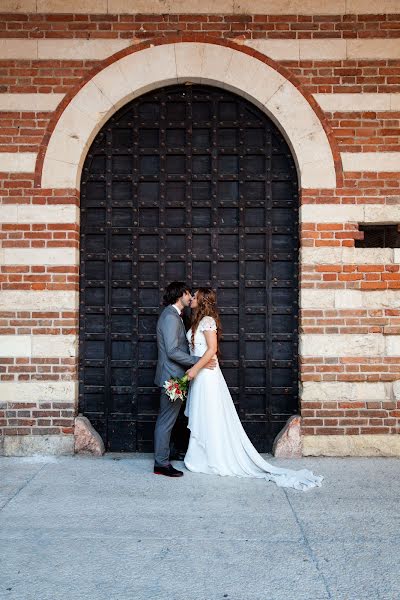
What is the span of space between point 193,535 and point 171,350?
6.01 feet

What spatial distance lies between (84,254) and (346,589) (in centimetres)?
410

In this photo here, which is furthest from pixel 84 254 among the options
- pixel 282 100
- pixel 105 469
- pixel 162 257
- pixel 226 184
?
pixel 282 100

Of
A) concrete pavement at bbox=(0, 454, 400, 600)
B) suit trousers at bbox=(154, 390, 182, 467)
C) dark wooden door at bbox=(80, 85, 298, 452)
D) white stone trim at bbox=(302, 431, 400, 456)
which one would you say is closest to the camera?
concrete pavement at bbox=(0, 454, 400, 600)

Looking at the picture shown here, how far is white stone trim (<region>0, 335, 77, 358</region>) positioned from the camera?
5.89 m

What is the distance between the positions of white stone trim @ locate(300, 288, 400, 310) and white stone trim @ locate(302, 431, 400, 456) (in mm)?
1282

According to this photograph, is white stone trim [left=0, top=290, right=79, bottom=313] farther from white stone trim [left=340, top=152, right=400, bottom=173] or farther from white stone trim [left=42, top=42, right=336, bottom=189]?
white stone trim [left=340, top=152, right=400, bottom=173]

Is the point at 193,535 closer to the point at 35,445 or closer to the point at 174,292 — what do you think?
the point at 174,292

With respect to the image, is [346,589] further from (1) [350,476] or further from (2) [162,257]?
(2) [162,257]

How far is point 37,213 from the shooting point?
5.91 meters

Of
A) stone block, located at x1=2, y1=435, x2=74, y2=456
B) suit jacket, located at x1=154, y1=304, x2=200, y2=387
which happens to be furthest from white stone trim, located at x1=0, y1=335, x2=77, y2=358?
suit jacket, located at x1=154, y1=304, x2=200, y2=387

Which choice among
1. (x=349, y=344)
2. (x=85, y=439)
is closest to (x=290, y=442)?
(x=349, y=344)

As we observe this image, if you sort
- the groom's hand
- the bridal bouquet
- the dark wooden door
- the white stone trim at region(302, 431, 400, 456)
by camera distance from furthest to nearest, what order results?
the dark wooden door → the white stone trim at region(302, 431, 400, 456) → the groom's hand → the bridal bouquet

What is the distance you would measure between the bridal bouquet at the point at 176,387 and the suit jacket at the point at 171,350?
112 millimetres

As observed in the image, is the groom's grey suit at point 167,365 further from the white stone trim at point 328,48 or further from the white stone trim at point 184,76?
the white stone trim at point 328,48
